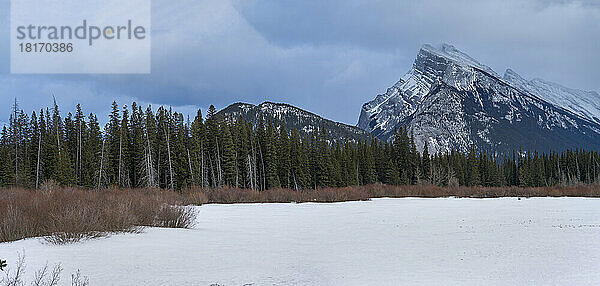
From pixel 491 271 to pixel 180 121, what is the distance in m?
54.6

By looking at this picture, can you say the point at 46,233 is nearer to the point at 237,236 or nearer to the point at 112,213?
the point at 112,213

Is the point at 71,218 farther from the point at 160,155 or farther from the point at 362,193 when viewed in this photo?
the point at 160,155

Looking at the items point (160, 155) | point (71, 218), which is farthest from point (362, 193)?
point (71, 218)

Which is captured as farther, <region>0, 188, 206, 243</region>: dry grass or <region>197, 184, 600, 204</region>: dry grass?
<region>197, 184, 600, 204</region>: dry grass

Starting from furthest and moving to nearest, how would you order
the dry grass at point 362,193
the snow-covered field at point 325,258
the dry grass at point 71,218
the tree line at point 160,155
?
the tree line at point 160,155 < the dry grass at point 362,193 < the dry grass at point 71,218 < the snow-covered field at point 325,258

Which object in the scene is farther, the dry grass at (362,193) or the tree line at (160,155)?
the tree line at (160,155)

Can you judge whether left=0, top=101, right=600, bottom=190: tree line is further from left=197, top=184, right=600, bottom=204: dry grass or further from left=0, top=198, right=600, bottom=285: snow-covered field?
left=0, top=198, right=600, bottom=285: snow-covered field

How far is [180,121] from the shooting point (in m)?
60.1

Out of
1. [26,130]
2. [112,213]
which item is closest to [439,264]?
[112,213]

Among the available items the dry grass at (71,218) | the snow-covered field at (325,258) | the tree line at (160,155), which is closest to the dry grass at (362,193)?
the tree line at (160,155)

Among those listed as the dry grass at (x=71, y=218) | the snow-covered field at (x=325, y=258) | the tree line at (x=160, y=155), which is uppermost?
the tree line at (x=160, y=155)

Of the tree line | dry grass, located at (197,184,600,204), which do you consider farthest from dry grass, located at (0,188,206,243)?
the tree line

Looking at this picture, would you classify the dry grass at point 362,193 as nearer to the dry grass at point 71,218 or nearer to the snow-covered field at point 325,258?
the dry grass at point 71,218

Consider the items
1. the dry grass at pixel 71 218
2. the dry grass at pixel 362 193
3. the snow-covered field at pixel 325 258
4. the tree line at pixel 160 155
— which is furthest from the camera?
the tree line at pixel 160 155
